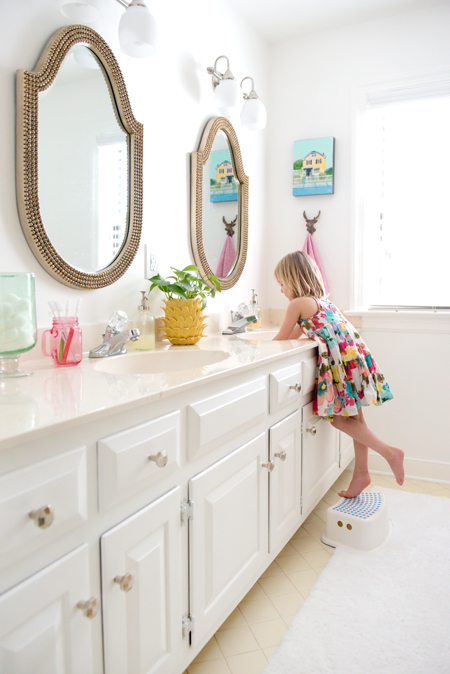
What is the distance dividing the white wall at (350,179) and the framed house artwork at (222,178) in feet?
1.84

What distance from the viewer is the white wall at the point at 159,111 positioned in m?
1.33

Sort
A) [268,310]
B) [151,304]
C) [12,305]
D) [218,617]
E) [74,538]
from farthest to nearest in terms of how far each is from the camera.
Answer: [268,310], [151,304], [218,617], [12,305], [74,538]

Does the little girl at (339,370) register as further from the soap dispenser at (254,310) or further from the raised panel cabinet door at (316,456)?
the soap dispenser at (254,310)

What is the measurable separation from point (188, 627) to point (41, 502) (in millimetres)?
636

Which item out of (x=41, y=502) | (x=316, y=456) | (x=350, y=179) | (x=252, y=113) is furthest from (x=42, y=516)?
(x=350, y=179)

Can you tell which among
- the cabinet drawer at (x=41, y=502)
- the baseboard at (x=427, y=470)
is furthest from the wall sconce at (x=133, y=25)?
the baseboard at (x=427, y=470)

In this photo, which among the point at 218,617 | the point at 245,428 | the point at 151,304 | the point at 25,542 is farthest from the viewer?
the point at 151,304

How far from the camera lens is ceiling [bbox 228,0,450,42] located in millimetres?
2555

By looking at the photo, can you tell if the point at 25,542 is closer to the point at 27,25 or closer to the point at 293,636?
the point at 293,636

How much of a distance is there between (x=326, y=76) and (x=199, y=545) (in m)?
2.64

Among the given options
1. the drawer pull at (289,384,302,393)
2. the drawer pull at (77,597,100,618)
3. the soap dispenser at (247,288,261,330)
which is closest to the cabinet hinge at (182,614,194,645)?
the drawer pull at (77,597,100,618)

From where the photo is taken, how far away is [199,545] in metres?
1.22

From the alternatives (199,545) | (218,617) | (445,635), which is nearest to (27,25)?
(199,545)

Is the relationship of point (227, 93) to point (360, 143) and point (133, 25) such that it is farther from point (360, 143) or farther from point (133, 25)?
point (360, 143)
